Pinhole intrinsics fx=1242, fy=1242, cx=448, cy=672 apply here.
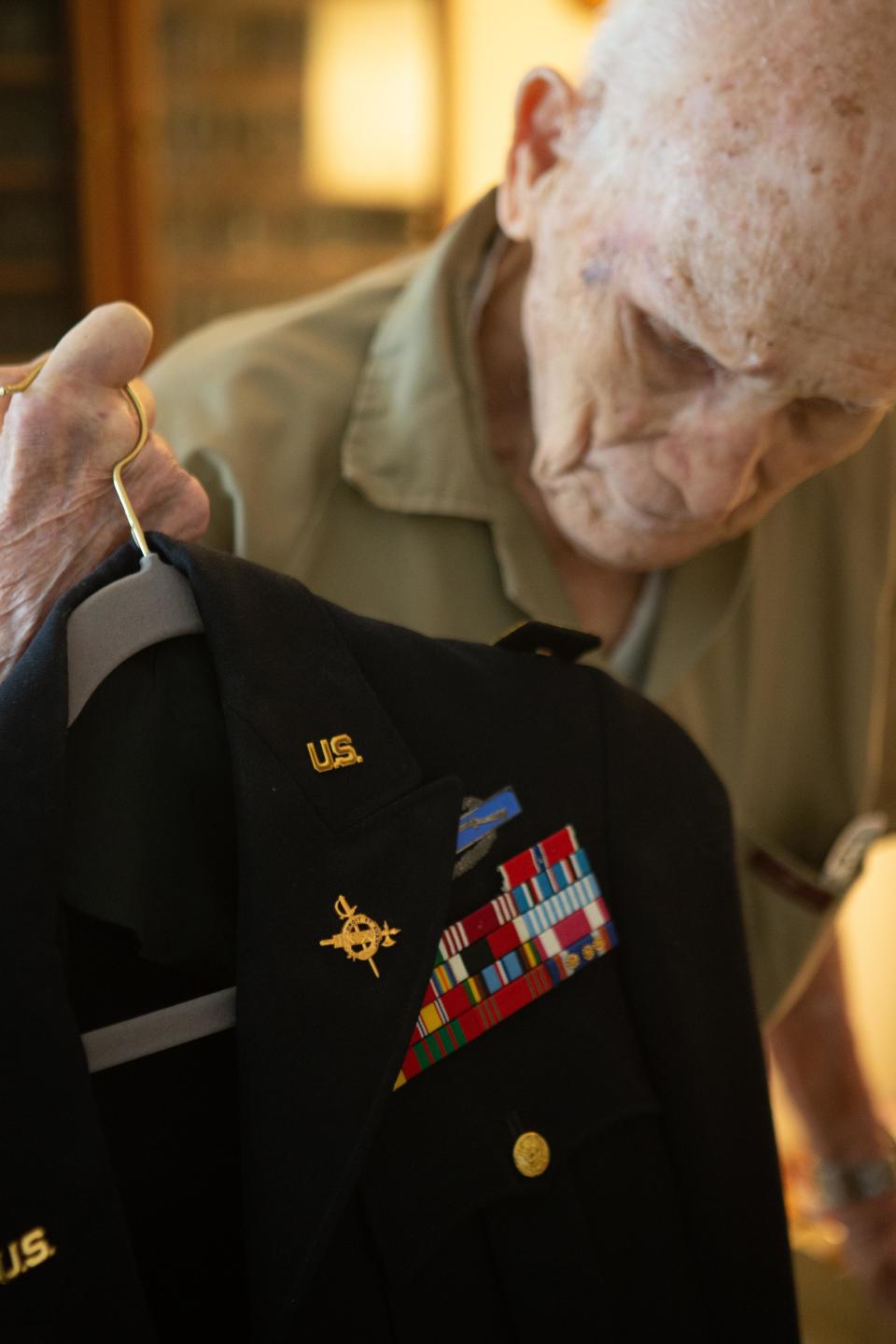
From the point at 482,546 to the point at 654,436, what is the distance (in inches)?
7.1

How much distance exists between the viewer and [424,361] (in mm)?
963

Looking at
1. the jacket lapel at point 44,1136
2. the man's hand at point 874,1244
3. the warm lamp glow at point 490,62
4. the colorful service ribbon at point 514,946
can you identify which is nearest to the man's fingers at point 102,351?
the jacket lapel at point 44,1136

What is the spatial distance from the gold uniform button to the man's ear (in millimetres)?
609

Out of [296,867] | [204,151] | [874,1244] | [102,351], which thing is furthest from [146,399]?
[204,151]

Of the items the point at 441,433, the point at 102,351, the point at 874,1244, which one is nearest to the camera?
the point at 102,351

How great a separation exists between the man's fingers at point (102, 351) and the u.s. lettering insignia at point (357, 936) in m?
0.28

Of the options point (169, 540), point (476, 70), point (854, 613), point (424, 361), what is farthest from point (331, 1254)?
point (476, 70)

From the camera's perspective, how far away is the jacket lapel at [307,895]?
549 millimetres

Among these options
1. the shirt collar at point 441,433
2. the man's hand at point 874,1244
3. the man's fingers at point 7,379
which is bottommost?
the man's hand at point 874,1244

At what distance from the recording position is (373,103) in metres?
2.56

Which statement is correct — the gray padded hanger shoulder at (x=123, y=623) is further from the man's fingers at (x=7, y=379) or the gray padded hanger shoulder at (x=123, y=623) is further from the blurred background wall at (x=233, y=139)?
the blurred background wall at (x=233, y=139)

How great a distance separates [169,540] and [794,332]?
0.38 meters

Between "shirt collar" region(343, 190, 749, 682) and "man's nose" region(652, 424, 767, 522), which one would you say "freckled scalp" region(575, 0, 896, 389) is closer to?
"man's nose" region(652, 424, 767, 522)

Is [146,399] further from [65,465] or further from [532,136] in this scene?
[532,136]
